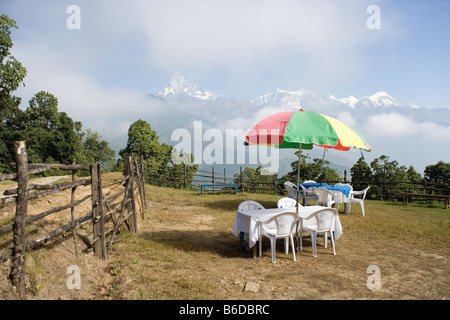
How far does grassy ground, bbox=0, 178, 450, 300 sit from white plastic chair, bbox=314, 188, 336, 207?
1303 mm

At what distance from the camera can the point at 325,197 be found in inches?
330

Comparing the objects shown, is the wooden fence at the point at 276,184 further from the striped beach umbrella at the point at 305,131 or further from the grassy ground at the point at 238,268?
the striped beach umbrella at the point at 305,131

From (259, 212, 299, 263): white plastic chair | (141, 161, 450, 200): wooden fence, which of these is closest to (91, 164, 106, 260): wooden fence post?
(259, 212, 299, 263): white plastic chair

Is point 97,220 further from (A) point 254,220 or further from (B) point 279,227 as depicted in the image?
(B) point 279,227

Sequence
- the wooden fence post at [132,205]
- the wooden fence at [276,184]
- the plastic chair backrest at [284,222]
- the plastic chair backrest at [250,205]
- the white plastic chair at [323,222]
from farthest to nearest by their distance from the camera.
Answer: the wooden fence at [276,184], the wooden fence post at [132,205], the plastic chair backrest at [250,205], the white plastic chair at [323,222], the plastic chair backrest at [284,222]

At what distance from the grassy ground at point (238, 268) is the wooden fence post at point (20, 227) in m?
0.22

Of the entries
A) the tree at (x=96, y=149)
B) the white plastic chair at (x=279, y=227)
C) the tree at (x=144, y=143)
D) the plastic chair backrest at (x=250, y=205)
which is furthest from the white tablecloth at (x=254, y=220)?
the tree at (x=96, y=149)

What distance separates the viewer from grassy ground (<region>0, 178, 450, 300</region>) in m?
3.37

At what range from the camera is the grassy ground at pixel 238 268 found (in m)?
3.37

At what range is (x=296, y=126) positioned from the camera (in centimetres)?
468

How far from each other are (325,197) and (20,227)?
292 inches

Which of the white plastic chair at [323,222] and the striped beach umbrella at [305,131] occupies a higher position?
the striped beach umbrella at [305,131]
